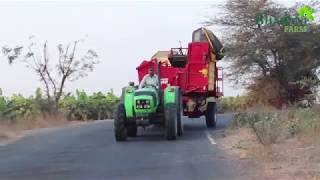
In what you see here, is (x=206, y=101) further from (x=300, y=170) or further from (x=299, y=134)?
(x=300, y=170)

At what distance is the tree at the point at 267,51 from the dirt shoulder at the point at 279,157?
16095 millimetres

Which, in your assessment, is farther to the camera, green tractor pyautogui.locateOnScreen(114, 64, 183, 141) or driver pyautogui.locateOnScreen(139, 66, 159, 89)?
driver pyautogui.locateOnScreen(139, 66, 159, 89)

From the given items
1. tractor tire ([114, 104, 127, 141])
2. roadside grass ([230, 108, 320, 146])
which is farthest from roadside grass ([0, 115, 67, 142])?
roadside grass ([230, 108, 320, 146])

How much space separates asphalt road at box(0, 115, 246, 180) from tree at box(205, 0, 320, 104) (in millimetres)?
13167

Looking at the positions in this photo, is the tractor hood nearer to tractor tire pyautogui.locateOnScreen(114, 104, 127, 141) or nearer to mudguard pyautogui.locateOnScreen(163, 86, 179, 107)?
mudguard pyautogui.locateOnScreen(163, 86, 179, 107)

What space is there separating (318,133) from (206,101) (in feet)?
35.1

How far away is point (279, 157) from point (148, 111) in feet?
26.8

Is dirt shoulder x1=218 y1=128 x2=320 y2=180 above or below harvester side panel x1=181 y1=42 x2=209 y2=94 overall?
below

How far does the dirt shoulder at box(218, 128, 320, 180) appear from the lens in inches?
491

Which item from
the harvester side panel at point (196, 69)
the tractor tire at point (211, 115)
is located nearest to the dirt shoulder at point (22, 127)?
the harvester side panel at point (196, 69)

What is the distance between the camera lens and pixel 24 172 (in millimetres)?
14188

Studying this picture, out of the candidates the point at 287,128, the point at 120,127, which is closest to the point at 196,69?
the point at 120,127

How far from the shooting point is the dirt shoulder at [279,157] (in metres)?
12.5

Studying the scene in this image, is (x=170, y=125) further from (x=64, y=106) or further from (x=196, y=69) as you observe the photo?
(x=64, y=106)
